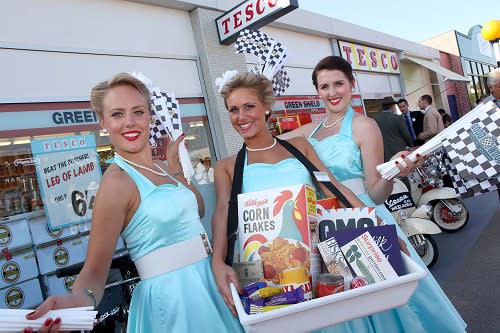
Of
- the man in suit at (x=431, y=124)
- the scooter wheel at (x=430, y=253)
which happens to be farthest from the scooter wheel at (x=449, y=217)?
the man in suit at (x=431, y=124)

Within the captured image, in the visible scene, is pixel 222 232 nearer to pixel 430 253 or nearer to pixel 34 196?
pixel 34 196

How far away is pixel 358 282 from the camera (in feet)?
4.48

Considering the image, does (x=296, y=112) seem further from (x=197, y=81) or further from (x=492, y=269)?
(x=492, y=269)

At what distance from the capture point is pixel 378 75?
12.4 metres

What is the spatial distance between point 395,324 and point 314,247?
0.77 meters

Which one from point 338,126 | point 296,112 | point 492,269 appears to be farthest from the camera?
point 296,112

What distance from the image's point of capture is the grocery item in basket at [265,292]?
53.1 inches

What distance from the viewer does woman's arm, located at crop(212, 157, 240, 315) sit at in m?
1.54

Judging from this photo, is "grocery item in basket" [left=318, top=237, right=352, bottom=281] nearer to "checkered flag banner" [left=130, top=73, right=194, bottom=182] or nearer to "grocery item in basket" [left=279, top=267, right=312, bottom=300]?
"grocery item in basket" [left=279, top=267, right=312, bottom=300]

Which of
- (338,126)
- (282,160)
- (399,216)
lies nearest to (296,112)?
(399,216)

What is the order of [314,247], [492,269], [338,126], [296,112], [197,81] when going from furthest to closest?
[296,112], [197,81], [492,269], [338,126], [314,247]

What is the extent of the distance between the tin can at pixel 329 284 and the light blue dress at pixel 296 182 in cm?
56

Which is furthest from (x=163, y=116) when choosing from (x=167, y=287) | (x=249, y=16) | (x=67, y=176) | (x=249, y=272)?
(x=249, y=16)

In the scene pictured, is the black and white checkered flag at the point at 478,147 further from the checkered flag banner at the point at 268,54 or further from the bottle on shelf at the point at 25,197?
the bottle on shelf at the point at 25,197
